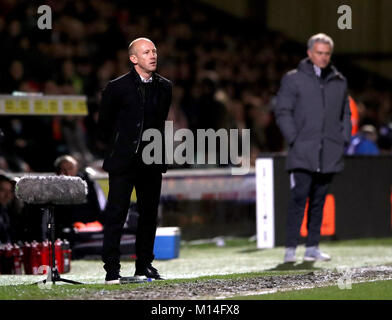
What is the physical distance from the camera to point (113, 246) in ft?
31.7

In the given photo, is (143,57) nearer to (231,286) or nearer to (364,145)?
(231,286)

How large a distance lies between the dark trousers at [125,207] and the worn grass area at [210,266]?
299 mm

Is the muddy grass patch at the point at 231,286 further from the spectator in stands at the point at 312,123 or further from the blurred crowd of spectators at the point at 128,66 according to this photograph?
the blurred crowd of spectators at the point at 128,66

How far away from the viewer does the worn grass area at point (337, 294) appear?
8.52m

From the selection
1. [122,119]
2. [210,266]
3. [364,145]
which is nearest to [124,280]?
[122,119]

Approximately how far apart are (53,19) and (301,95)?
8.66m

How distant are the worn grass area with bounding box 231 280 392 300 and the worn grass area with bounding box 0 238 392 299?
0.94 m

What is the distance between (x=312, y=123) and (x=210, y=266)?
2.02m

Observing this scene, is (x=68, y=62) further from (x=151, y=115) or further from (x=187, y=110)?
(x=151, y=115)

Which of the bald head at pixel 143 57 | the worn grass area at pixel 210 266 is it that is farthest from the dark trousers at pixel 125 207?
the bald head at pixel 143 57

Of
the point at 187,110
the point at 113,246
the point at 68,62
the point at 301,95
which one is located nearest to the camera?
the point at 113,246

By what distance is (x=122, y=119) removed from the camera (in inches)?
379
